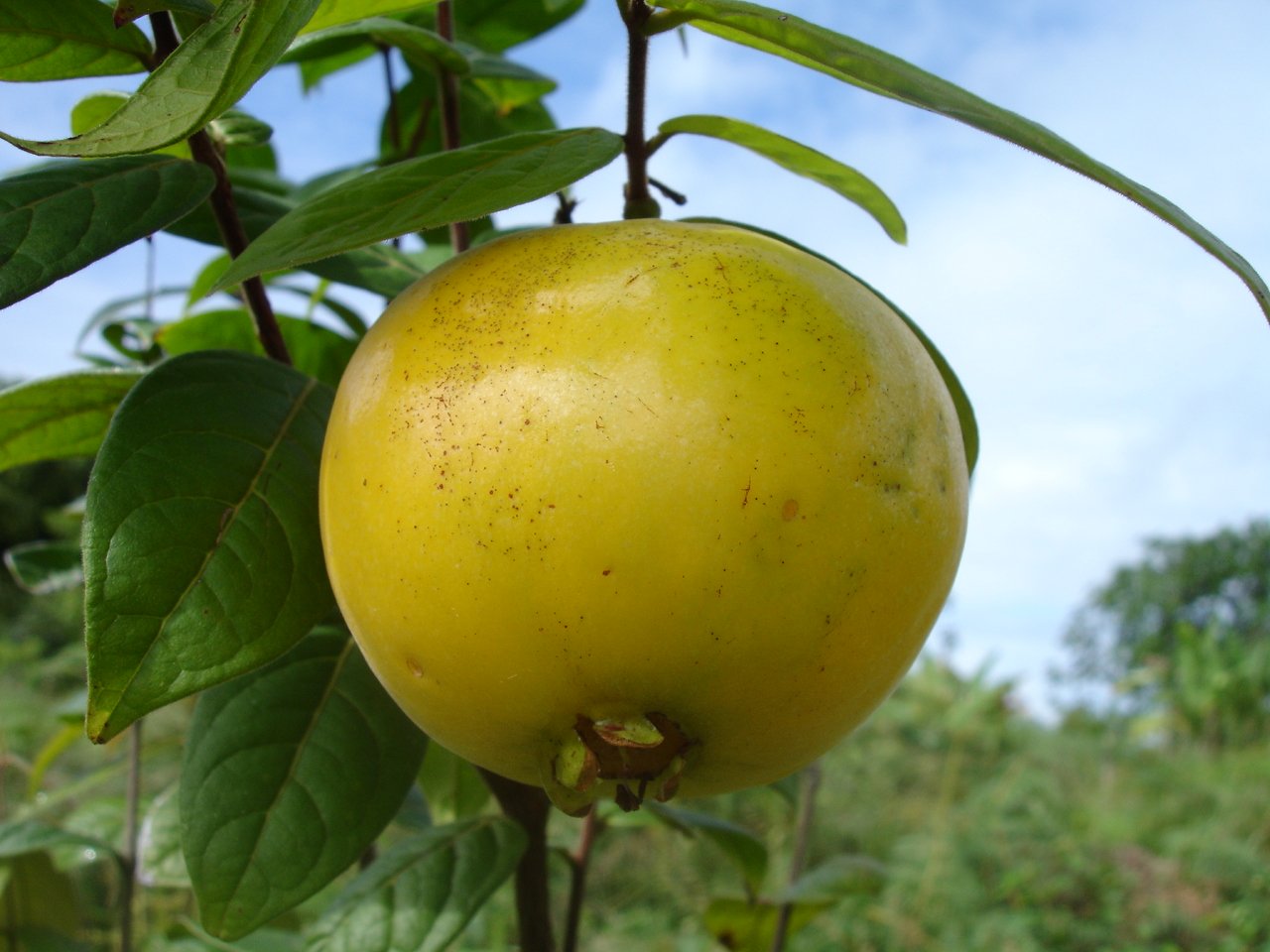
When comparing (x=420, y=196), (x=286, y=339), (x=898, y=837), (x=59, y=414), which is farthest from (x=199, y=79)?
(x=898, y=837)

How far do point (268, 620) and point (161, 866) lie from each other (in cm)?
54

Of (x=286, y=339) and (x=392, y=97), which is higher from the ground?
(x=392, y=97)

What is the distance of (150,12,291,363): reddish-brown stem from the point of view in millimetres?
567

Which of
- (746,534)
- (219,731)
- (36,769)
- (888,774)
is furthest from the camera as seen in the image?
(888,774)

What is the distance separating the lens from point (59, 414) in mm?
726

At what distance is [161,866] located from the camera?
919mm

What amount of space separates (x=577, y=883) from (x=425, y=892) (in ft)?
0.64

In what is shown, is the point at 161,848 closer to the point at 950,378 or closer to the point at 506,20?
the point at 950,378

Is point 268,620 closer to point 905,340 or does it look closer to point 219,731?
point 219,731

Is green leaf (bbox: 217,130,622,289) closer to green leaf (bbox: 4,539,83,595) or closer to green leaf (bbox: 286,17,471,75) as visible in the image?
green leaf (bbox: 286,17,471,75)

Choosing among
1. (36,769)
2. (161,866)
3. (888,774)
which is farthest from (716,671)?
(888,774)

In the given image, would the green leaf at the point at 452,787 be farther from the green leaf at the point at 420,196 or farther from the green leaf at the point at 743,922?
the green leaf at the point at 420,196

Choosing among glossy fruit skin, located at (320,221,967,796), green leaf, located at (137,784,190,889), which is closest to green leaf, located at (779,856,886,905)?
green leaf, located at (137,784,190,889)

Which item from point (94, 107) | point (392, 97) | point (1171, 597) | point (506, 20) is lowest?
point (94, 107)
